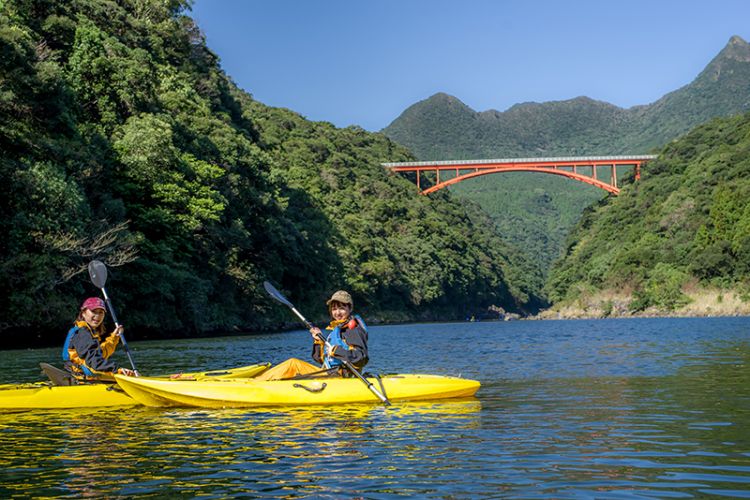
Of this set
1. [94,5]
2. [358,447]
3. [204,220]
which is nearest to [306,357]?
[358,447]

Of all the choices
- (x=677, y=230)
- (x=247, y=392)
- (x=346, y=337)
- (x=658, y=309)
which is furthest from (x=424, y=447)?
(x=677, y=230)

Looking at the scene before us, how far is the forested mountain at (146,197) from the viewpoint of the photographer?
26641 mm

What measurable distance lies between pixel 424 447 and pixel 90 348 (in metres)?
5.71

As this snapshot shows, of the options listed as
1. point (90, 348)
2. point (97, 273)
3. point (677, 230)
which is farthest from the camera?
point (677, 230)

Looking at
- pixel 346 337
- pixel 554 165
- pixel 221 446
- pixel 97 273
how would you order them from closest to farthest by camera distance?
1. pixel 221 446
2. pixel 346 337
3. pixel 97 273
4. pixel 554 165

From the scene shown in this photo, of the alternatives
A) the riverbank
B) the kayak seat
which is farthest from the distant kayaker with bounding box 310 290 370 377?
the riverbank

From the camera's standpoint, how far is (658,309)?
2422 inches

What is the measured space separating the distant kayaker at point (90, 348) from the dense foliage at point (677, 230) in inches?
2112

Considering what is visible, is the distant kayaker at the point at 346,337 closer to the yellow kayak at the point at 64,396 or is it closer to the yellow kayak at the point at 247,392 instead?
the yellow kayak at the point at 247,392

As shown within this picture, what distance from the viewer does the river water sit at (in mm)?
6527

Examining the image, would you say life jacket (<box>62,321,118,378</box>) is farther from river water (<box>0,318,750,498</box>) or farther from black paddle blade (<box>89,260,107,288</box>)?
black paddle blade (<box>89,260,107,288</box>)

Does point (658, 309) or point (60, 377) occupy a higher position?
point (60, 377)

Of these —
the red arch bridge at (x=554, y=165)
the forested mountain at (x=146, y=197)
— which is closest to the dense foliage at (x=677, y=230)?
the red arch bridge at (x=554, y=165)

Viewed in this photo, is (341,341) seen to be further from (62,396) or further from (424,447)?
(62,396)
